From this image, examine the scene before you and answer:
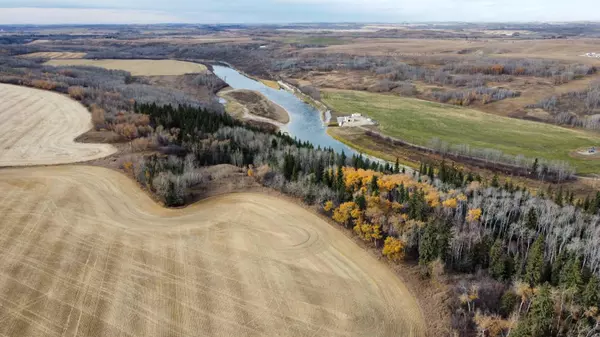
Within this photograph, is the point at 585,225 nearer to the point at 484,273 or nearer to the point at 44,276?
the point at 484,273

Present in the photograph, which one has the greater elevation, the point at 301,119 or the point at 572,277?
the point at 572,277

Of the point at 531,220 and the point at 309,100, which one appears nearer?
the point at 531,220

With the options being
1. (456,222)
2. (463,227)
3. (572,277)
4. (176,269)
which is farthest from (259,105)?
(572,277)

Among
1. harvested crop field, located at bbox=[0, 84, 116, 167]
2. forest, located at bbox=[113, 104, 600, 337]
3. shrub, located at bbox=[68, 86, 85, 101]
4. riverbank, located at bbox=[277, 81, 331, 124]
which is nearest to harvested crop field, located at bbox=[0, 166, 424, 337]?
forest, located at bbox=[113, 104, 600, 337]

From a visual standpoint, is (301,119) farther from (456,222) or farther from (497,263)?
(497,263)

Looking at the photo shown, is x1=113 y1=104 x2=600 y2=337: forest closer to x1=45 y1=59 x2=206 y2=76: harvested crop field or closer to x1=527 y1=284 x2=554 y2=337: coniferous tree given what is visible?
x1=527 y1=284 x2=554 y2=337: coniferous tree

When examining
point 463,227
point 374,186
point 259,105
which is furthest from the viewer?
point 259,105

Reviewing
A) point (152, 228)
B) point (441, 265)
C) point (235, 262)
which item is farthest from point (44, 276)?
point (441, 265)
